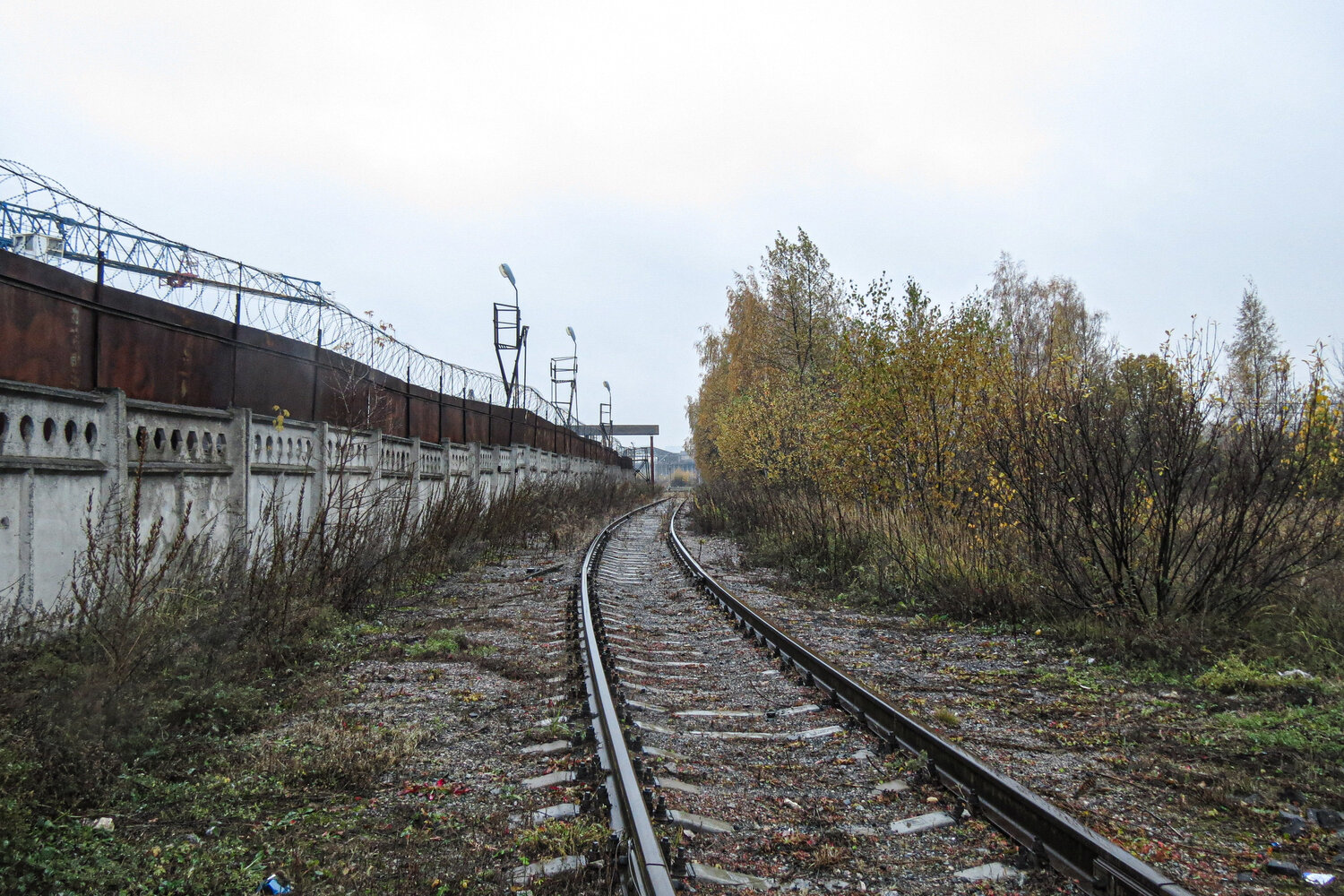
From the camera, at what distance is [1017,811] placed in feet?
11.5

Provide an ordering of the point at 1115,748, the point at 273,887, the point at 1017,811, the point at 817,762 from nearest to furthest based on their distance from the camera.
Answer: the point at 273,887 → the point at 1017,811 → the point at 817,762 → the point at 1115,748

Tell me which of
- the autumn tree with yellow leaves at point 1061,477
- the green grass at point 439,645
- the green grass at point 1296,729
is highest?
the autumn tree with yellow leaves at point 1061,477

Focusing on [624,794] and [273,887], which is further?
[624,794]

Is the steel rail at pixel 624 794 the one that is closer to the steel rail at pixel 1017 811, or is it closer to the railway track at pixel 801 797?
the railway track at pixel 801 797

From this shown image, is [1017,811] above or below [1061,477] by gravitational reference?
below

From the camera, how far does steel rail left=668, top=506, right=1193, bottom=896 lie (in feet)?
9.45

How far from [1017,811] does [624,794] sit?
175 cm

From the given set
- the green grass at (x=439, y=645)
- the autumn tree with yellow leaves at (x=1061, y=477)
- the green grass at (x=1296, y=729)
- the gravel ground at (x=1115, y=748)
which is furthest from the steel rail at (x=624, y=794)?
the autumn tree with yellow leaves at (x=1061, y=477)

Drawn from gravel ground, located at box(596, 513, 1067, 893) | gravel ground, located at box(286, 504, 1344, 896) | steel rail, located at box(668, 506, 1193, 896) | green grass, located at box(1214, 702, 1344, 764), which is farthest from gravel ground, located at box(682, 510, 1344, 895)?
gravel ground, located at box(596, 513, 1067, 893)

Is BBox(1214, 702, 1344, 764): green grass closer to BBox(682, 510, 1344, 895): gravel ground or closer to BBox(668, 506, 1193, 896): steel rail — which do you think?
BBox(682, 510, 1344, 895): gravel ground

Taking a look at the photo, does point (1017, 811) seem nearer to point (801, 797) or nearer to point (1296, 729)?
point (801, 797)

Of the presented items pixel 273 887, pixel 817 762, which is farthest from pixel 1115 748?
pixel 273 887

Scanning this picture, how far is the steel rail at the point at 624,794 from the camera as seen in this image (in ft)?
9.37

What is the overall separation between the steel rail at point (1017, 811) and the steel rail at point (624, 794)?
5.09 ft
